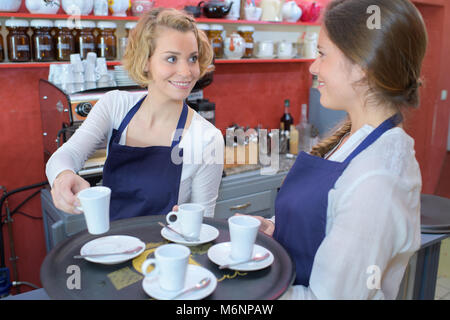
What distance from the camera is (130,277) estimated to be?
1063mm

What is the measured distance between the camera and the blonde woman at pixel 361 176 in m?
1.00

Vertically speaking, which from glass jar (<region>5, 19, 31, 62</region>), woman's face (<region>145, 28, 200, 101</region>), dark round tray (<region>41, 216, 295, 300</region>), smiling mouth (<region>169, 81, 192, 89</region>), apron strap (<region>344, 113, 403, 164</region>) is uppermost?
glass jar (<region>5, 19, 31, 62</region>)

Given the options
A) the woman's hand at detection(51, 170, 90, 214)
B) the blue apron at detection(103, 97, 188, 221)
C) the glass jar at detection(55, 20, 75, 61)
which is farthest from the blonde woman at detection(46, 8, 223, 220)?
the glass jar at detection(55, 20, 75, 61)

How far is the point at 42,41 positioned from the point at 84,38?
23 cm

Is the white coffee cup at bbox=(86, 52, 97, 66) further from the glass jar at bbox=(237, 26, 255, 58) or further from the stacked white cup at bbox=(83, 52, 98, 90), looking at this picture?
the glass jar at bbox=(237, 26, 255, 58)

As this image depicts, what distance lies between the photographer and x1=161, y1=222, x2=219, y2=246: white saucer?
1.24m

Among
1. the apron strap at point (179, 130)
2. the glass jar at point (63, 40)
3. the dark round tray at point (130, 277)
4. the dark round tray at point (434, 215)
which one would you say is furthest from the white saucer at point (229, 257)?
the glass jar at point (63, 40)

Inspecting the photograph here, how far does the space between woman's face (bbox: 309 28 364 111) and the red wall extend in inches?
8.6

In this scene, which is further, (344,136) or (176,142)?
(176,142)

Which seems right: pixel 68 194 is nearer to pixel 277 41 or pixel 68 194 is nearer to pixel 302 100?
pixel 277 41

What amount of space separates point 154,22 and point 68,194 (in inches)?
33.3
